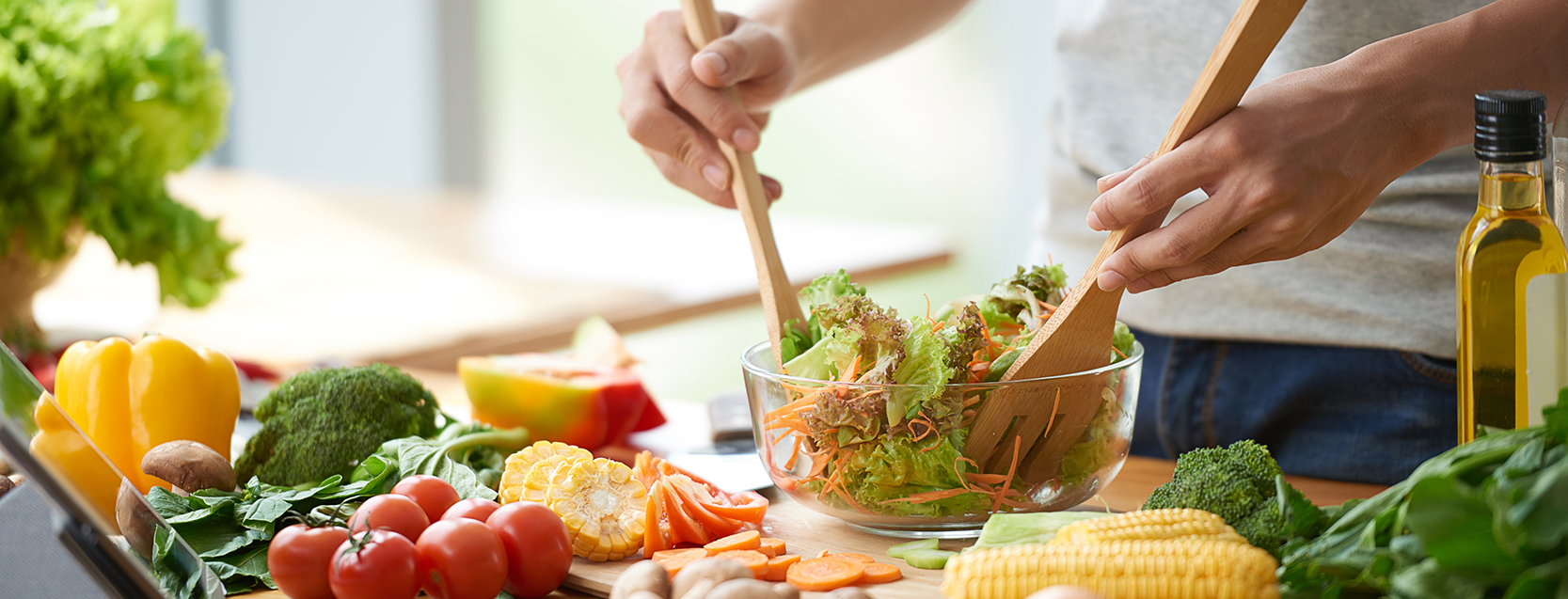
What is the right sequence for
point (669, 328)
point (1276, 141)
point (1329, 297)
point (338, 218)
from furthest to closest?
1. point (338, 218)
2. point (669, 328)
3. point (1329, 297)
4. point (1276, 141)

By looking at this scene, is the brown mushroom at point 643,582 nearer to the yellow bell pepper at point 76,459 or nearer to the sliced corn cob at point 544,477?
the sliced corn cob at point 544,477

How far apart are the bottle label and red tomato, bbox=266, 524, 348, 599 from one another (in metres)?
0.80

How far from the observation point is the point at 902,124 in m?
5.07

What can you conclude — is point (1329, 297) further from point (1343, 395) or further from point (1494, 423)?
point (1494, 423)

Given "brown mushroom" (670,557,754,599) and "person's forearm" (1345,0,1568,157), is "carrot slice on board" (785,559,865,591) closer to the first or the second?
"brown mushroom" (670,557,754,599)

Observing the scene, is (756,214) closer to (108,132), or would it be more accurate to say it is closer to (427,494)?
(427,494)

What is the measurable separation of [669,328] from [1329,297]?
5.96ft

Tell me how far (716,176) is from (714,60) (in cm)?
11

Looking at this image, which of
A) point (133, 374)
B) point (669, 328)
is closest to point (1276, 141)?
point (133, 374)

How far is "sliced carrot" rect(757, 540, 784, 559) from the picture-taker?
39.2 inches

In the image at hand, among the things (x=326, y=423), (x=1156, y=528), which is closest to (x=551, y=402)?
(x=326, y=423)

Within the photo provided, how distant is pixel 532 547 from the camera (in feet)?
2.97

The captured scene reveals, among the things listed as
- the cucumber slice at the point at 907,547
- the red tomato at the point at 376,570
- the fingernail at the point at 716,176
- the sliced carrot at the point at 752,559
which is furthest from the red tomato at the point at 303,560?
the fingernail at the point at 716,176

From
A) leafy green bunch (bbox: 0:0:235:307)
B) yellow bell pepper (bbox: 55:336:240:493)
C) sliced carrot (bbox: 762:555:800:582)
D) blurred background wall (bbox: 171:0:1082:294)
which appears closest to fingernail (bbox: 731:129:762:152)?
sliced carrot (bbox: 762:555:800:582)
